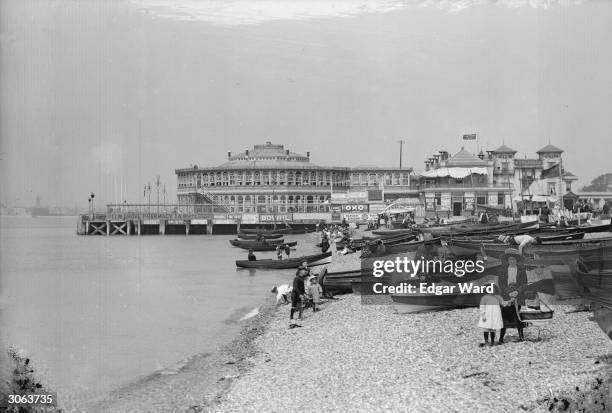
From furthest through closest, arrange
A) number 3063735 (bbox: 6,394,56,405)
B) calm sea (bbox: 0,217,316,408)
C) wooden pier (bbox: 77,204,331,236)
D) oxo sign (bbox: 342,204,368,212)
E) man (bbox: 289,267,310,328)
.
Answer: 1. wooden pier (bbox: 77,204,331,236)
2. oxo sign (bbox: 342,204,368,212)
3. man (bbox: 289,267,310,328)
4. calm sea (bbox: 0,217,316,408)
5. number 3063735 (bbox: 6,394,56,405)

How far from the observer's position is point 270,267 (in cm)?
4197

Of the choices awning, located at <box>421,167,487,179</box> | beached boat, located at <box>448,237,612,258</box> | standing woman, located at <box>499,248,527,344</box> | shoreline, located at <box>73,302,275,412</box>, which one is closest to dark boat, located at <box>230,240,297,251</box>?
awning, located at <box>421,167,487,179</box>

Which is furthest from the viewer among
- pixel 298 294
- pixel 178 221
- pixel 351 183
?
pixel 351 183

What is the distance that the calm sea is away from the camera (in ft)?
62.4

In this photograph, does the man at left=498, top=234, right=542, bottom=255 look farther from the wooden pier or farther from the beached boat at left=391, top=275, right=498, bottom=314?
the wooden pier

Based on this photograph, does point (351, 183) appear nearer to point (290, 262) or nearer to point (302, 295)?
point (290, 262)

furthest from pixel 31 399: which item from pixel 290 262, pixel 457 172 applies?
pixel 457 172

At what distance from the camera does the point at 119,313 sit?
28.6 metres

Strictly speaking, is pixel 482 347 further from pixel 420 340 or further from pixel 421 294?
pixel 421 294

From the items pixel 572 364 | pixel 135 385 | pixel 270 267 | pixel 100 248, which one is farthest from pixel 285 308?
pixel 100 248

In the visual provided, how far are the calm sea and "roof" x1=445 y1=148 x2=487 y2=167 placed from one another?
146 ft

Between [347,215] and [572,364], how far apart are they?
78980 millimetres

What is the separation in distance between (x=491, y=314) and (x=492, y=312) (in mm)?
52

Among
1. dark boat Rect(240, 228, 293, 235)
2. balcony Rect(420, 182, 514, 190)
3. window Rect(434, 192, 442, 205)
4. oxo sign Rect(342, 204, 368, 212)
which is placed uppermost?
balcony Rect(420, 182, 514, 190)
